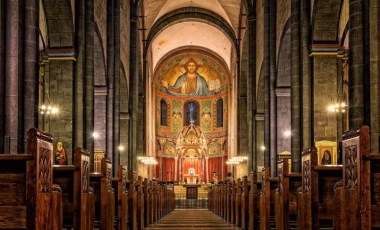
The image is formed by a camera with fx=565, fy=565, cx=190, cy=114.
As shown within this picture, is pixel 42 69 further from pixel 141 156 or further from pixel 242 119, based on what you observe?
pixel 242 119

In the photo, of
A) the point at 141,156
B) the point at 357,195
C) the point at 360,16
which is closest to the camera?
the point at 357,195

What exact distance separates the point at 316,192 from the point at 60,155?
32.5ft

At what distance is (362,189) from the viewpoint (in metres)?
4.58

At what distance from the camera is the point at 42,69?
72.4 ft

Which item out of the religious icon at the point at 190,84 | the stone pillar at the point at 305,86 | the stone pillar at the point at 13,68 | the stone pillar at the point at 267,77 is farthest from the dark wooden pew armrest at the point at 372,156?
the religious icon at the point at 190,84

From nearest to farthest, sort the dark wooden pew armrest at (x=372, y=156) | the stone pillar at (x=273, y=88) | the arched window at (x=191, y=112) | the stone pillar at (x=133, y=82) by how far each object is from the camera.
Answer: the dark wooden pew armrest at (x=372, y=156), the stone pillar at (x=273, y=88), the stone pillar at (x=133, y=82), the arched window at (x=191, y=112)

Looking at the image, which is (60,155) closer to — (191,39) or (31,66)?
(31,66)

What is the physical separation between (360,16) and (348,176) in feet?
20.4

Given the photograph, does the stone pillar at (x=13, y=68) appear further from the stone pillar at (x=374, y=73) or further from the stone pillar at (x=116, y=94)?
the stone pillar at (x=116, y=94)

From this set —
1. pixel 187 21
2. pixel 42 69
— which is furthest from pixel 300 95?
pixel 187 21

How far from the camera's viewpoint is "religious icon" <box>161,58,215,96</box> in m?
46.3

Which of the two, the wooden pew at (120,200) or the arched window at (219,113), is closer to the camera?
the wooden pew at (120,200)

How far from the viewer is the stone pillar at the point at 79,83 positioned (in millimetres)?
15688

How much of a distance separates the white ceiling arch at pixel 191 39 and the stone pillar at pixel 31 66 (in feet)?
92.9
